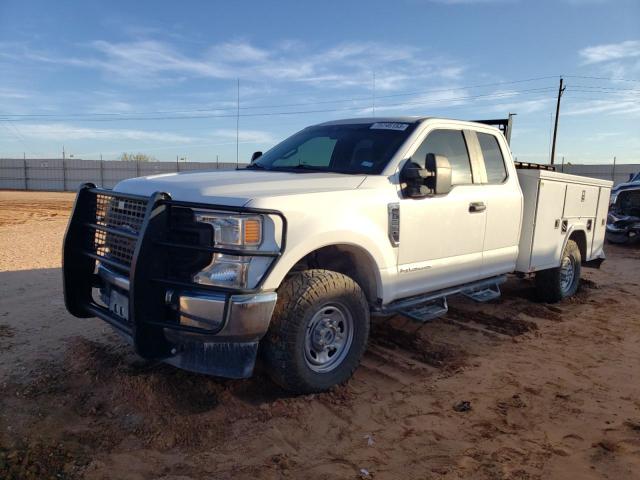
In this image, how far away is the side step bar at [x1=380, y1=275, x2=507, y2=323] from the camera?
171 inches

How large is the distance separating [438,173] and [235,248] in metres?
1.90

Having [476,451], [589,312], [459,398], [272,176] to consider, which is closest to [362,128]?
[272,176]

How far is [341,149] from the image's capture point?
4781mm

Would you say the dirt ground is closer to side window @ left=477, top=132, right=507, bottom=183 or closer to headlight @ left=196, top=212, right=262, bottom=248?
headlight @ left=196, top=212, right=262, bottom=248

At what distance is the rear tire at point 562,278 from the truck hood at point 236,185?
3817 mm

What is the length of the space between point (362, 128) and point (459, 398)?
256 cm

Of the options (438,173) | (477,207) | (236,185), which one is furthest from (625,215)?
(236,185)

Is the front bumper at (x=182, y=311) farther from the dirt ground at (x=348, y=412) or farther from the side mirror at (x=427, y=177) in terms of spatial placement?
the side mirror at (x=427, y=177)

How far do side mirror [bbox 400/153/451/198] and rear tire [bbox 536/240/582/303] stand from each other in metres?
3.18

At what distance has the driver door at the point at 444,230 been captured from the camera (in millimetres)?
4285

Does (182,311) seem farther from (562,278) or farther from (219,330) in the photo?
(562,278)

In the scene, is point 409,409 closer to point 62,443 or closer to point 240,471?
point 240,471

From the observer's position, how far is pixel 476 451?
307 centimetres

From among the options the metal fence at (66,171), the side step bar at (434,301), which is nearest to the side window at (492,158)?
the side step bar at (434,301)
